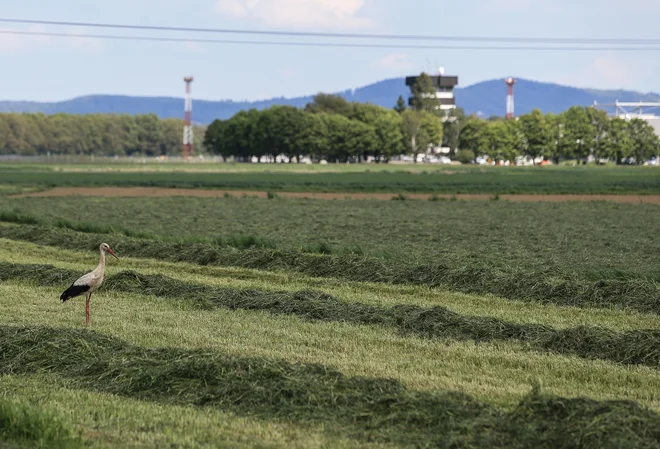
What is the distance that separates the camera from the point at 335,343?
1518cm

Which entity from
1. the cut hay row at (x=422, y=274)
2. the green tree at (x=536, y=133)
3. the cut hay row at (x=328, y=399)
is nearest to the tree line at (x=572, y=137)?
the green tree at (x=536, y=133)

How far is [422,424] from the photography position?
10.5m

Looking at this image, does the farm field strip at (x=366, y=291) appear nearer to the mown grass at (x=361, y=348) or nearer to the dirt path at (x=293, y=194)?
the mown grass at (x=361, y=348)

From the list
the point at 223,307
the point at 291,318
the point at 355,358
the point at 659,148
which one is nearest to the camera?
the point at 355,358

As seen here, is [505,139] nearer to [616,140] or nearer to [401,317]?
[616,140]

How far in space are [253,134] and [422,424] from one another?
7360 inches

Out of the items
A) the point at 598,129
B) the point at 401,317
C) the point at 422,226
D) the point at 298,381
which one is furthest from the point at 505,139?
the point at 298,381

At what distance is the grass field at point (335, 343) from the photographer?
10.3m

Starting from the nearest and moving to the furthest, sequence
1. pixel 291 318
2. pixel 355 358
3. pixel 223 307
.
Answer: pixel 355 358
pixel 291 318
pixel 223 307

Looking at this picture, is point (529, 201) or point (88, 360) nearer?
point (88, 360)

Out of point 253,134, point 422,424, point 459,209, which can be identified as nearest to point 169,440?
point 422,424

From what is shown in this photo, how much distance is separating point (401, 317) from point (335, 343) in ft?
8.00

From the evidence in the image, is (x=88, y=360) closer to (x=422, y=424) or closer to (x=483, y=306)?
(x=422, y=424)

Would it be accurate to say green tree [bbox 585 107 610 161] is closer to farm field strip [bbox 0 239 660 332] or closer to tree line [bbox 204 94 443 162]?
tree line [bbox 204 94 443 162]
